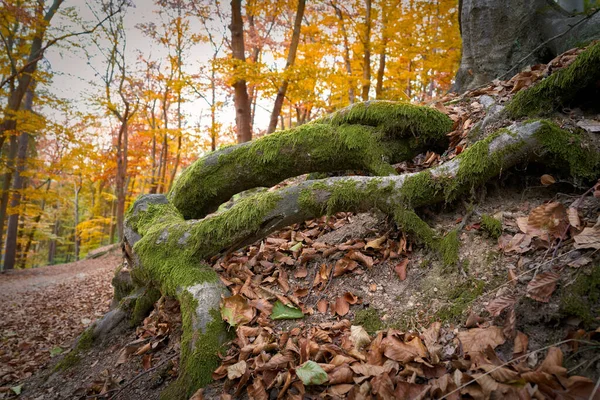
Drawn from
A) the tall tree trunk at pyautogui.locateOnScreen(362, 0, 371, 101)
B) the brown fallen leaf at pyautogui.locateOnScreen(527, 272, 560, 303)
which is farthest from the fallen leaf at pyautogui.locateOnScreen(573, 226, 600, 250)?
the tall tree trunk at pyautogui.locateOnScreen(362, 0, 371, 101)

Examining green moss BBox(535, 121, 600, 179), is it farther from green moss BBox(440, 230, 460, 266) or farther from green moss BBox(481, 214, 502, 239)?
green moss BBox(440, 230, 460, 266)

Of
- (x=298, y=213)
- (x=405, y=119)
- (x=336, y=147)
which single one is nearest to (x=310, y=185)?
(x=298, y=213)

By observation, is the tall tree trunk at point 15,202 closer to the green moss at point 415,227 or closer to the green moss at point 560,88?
the green moss at point 415,227

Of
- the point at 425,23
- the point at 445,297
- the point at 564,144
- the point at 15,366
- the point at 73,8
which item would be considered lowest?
the point at 15,366

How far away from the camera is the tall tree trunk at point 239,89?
7984 millimetres

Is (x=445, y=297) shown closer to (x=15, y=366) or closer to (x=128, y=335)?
(x=128, y=335)

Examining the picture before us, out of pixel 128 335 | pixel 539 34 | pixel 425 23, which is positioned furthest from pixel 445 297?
pixel 425 23

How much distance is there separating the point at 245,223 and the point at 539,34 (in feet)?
15.1

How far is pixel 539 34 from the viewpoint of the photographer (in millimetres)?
4074

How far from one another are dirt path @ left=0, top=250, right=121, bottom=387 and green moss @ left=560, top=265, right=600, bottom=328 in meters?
4.76

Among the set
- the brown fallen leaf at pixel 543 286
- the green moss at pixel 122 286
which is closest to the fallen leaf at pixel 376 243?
the brown fallen leaf at pixel 543 286

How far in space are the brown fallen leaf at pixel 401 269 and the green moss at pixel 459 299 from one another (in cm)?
35

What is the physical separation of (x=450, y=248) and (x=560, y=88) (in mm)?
1669

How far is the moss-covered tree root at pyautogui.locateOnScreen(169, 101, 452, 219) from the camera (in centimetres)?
313
